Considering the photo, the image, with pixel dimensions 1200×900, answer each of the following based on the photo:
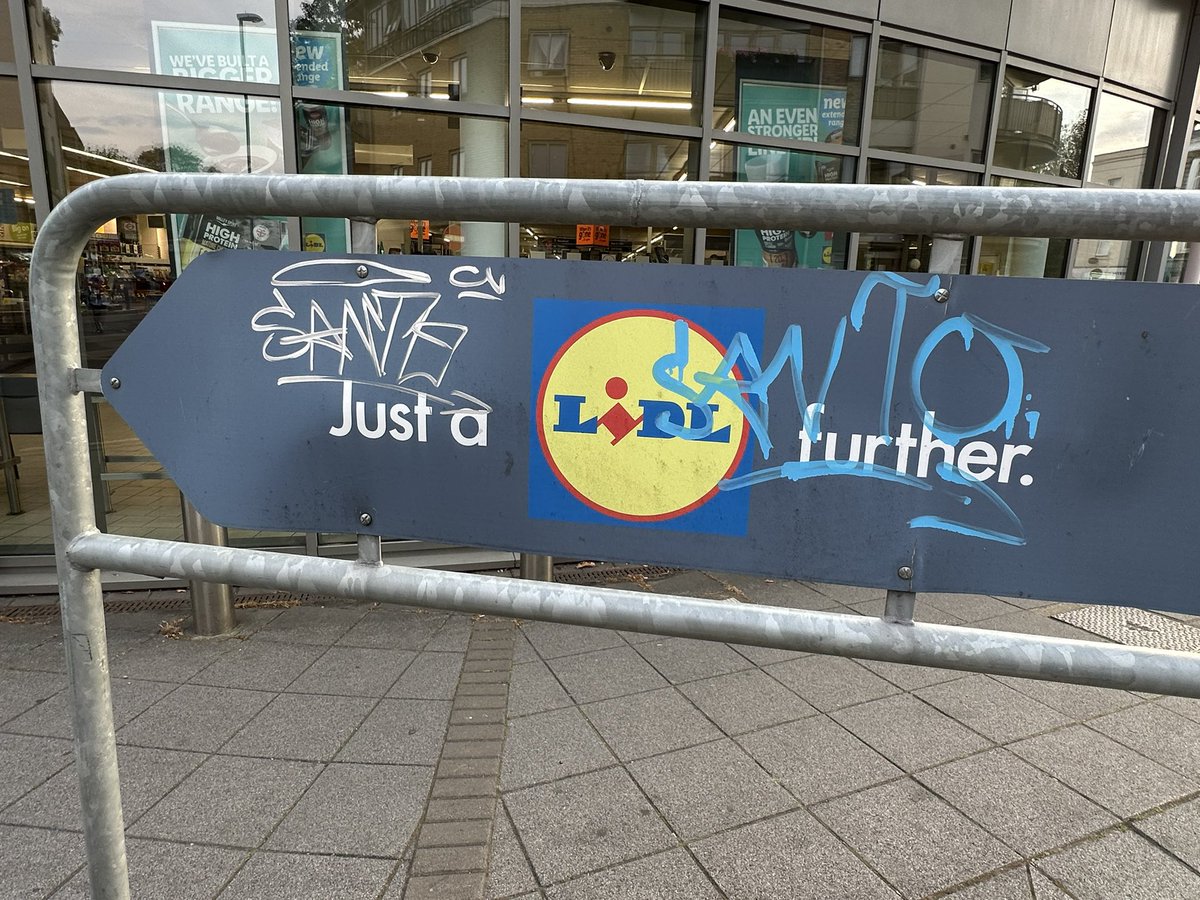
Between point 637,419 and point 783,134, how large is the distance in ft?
16.9

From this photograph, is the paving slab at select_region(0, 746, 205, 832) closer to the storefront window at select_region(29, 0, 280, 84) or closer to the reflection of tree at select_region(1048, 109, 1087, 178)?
the storefront window at select_region(29, 0, 280, 84)

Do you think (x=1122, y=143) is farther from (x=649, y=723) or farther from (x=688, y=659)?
(x=649, y=723)

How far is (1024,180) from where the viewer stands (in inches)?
259

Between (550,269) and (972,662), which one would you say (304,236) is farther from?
(972,662)

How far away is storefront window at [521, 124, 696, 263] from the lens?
4.94 meters

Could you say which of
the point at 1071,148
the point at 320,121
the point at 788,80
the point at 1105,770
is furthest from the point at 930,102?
the point at 1105,770

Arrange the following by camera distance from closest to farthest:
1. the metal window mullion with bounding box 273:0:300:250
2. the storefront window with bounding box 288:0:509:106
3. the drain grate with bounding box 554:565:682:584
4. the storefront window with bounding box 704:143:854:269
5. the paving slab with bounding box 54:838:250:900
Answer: the paving slab with bounding box 54:838:250:900 → the metal window mullion with bounding box 273:0:300:250 → the storefront window with bounding box 288:0:509:106 → the drain grate with bounding box 554:565:682:584 → the storefront window with bounding box 704:143:854:269

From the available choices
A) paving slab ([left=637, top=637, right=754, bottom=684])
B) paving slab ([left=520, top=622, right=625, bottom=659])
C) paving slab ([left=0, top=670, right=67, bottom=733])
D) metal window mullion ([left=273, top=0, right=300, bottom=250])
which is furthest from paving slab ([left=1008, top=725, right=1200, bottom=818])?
metal window mullion ([left=273, top=0, right=300, bottom=250])

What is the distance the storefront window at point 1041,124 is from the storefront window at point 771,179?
6.28 ft

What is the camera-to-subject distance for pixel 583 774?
2.72m

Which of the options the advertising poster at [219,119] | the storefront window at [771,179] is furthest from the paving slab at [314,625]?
the storefront window at [771,179]

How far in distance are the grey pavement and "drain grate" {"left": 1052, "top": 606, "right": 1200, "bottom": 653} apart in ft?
2.78

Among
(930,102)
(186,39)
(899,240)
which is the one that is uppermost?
(930,102)

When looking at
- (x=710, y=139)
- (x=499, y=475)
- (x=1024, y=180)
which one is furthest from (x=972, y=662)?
(x=1024, y=180)
